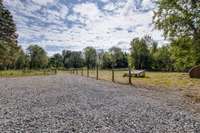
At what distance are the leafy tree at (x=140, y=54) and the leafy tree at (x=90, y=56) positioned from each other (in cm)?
3666

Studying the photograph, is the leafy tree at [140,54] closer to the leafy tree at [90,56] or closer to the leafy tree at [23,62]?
the leafy tree at [90,56]

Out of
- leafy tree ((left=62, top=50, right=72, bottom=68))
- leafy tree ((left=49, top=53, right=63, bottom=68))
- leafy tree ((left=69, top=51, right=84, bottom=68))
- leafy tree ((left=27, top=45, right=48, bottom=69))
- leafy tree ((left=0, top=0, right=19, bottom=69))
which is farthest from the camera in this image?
leafy tree ((left=62, top=50, right=72, bottom=68))

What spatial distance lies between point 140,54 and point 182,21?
58873 millimetres

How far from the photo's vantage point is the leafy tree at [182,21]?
1258cm

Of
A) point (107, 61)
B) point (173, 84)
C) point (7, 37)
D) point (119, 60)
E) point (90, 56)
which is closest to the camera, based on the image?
point (173, 84)

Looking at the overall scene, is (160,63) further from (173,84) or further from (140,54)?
(173,84)

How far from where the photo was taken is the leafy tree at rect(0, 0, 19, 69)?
37444 mm

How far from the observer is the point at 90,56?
10938 cm

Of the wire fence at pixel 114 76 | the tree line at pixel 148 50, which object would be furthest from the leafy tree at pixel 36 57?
the wire fence at pixel 114 76

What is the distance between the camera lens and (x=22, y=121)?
16.0 feet

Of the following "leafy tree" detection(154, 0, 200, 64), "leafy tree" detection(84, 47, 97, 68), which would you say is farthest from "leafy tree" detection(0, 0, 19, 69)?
"leafy tree" detection(84, 47, 97, 68)

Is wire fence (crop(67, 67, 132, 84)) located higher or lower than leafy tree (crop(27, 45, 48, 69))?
lower

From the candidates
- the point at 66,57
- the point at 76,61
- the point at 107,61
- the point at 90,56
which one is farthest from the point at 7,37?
the point at 66,57

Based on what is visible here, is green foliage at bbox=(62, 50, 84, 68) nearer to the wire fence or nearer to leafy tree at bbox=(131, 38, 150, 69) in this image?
leafy tree at bbox=(131, 38, 150, 69)
